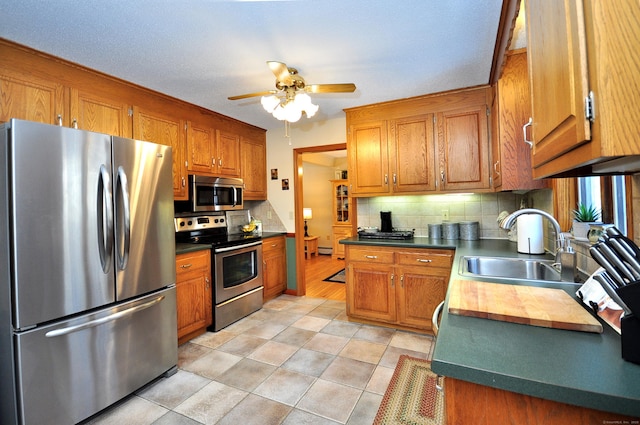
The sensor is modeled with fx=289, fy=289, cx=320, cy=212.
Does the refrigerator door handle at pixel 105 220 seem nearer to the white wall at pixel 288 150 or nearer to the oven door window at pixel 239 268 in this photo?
the oven door window at pixel 239 268

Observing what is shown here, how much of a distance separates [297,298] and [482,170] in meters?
2.69

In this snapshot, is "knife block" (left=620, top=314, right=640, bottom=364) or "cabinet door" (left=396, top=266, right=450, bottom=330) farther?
"cabinet door" (left=396, top=266, right=450, bottom=330)

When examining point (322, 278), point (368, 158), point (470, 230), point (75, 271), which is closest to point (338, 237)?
point (322, 278)

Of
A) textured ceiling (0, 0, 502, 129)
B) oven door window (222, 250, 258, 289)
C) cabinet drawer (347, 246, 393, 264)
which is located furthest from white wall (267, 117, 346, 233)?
cabinet drawer (347, 246, 393, 264)

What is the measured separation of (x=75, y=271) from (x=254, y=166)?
261 cm

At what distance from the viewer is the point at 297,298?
3922 millimetres

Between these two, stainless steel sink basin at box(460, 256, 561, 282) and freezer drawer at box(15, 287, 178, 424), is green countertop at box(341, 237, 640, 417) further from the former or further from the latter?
freezer drawer at box(15, 287, 178, 424)

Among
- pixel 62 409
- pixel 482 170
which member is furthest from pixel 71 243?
pixel 482 170

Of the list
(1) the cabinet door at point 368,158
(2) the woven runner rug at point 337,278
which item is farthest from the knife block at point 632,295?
(2) the woven runner rug at point 337,278

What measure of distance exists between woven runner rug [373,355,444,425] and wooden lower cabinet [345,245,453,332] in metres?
0.56

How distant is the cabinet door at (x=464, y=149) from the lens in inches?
109

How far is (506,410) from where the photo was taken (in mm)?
690

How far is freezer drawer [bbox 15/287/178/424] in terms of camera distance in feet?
4.81

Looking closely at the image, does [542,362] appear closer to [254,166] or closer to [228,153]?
[228,153]
